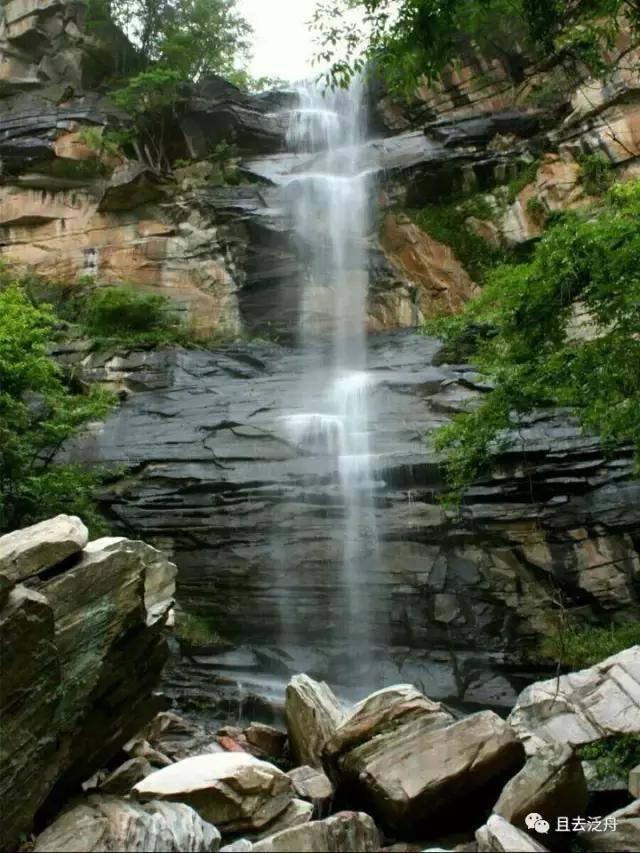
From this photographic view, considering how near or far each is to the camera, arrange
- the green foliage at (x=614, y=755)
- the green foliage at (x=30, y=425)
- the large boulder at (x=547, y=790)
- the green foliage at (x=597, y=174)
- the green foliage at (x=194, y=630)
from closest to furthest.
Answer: the large boulder at (x=547, y=790), the green foliage at (x=614, y=755), the green foliage at (x=30, y=425), the green foliage at (x=194, y=630), the green foliage at (x=597, y=174)

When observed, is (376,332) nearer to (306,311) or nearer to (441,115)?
(306,311)

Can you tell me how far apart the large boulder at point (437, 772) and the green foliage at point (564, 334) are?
376cm

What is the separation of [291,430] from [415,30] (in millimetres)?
9911

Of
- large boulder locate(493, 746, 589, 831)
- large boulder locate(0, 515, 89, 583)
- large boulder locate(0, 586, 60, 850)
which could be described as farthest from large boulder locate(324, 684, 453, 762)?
large boulder locate(0, 515, 89, 583)

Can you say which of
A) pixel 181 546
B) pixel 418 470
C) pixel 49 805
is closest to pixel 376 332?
pixel 418 470

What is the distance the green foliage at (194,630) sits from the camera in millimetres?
12641

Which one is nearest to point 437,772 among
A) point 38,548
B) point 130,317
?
point 38,548

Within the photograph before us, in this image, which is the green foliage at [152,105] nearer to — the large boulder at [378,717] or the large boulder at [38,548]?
the large boulder at [38,548]

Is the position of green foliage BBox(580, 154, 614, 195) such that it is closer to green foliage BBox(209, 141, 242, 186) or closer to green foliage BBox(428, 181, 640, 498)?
green foliage BBox(209, 141, 242, 186)

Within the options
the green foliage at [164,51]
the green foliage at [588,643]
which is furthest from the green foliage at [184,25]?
the green foliage at [588,643]

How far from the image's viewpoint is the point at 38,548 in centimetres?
571

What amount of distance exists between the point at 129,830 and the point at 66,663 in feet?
4.93

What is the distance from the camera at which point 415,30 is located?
571cm

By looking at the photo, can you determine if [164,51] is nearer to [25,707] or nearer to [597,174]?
[597,174]
